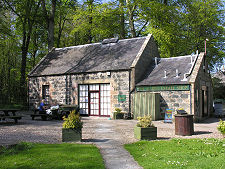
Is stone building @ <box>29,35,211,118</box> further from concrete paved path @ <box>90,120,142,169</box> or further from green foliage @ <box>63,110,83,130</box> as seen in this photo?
green foliage @ <box>63,110,83,130</box>

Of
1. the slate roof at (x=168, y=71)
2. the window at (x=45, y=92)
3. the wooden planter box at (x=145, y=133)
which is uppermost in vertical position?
the slate roof at (x=168, y=71)

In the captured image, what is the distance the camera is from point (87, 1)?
108 feet

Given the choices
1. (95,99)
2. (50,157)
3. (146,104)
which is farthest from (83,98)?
(50,157)

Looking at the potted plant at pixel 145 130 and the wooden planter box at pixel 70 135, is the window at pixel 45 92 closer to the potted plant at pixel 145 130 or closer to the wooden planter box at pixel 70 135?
the wooden planter box at pixel 70 135

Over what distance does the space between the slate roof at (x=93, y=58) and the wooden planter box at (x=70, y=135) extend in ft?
32.7

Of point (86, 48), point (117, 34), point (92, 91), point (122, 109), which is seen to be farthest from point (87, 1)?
point (122, 109)

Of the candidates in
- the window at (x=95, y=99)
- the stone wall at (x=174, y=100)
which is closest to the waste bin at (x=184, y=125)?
the stone wall at (x=174, y=100)

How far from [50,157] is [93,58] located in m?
15.3

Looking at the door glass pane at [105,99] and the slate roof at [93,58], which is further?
the slate roof at [93,58]

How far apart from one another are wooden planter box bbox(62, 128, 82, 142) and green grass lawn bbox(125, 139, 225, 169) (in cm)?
187

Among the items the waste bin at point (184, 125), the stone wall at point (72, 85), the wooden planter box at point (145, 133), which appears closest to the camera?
the wooden planter box at point (145, 133)

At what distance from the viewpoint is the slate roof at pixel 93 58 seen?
19.3 m

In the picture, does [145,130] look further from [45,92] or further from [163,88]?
[45,92]

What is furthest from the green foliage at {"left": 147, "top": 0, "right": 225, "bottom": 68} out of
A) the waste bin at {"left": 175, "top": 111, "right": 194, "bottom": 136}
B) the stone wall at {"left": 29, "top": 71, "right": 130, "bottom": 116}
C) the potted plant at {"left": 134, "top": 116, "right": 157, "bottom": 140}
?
the potted plant at {"left": 134, "top": 116, "right": 157, "bottom": 140}
